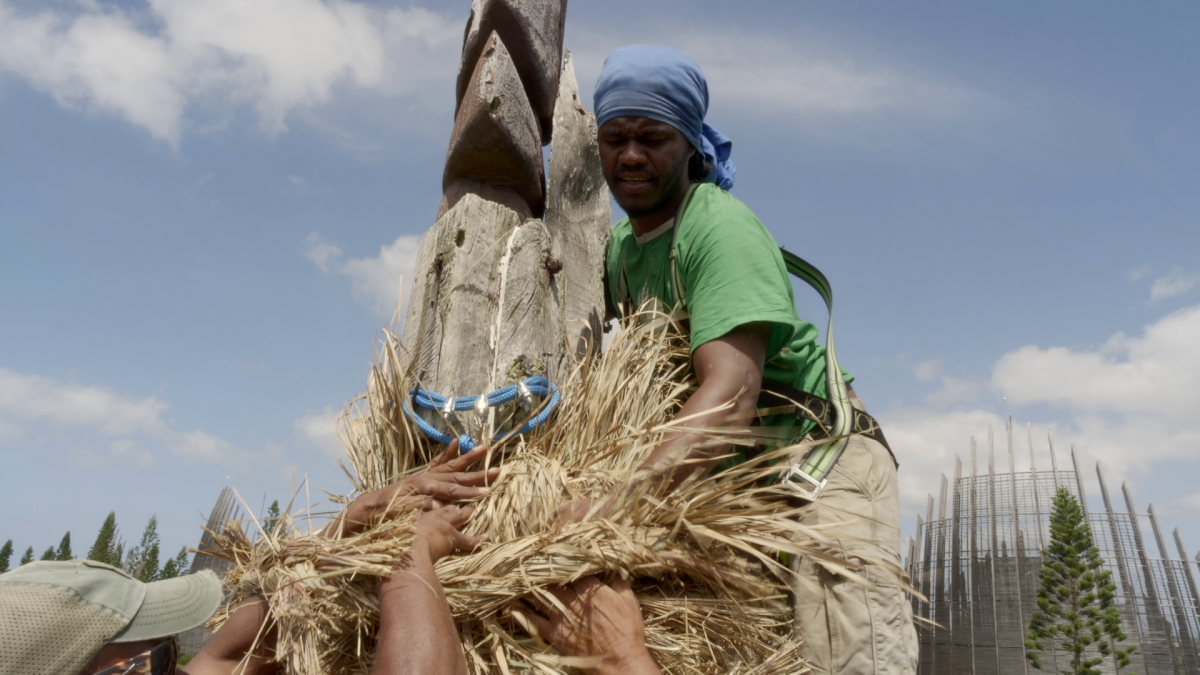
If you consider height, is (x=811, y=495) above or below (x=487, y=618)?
above

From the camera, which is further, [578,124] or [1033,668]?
[1033,668]

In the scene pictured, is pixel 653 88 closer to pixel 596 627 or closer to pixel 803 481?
pixel 803 481

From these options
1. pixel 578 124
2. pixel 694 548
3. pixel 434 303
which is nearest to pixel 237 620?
pixel 434 303

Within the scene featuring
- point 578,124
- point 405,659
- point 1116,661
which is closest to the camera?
point 405,659

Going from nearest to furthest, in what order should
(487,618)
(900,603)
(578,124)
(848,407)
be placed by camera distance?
1. (487,618)
2. (900,603)
3. (848,407)
4. (578,124)

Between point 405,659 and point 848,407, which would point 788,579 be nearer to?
point 848,407

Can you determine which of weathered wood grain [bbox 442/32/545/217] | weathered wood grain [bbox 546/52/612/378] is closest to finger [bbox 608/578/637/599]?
weathered wood grain [bbox 546/52/612/378]

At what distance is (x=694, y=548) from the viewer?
59.6 inches

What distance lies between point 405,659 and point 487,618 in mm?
218

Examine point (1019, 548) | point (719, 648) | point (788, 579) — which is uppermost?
point (1019, 548)

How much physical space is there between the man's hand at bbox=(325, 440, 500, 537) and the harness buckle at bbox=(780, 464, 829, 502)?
2.43ft

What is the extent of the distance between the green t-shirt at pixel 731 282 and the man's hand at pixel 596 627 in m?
0.61

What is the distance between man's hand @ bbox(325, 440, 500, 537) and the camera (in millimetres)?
1589

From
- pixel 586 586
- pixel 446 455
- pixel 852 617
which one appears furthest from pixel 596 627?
pixel 852 617
